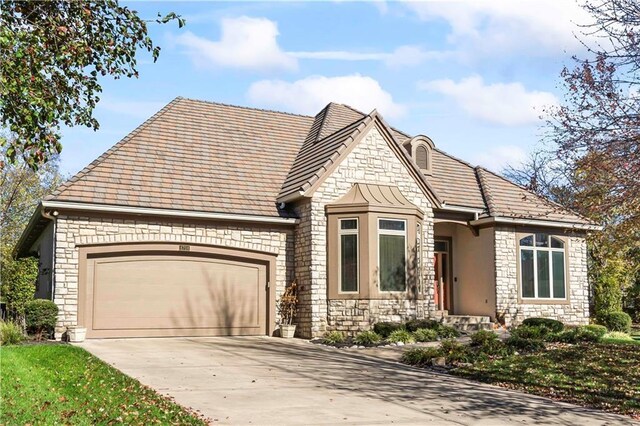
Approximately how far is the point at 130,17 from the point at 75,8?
0.74 meters

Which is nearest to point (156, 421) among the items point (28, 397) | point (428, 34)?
point (28, 397)

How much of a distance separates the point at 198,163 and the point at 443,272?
8.74 m

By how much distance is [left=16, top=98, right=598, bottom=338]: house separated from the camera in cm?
1631

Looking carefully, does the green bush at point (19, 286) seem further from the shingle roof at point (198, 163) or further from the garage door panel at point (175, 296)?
the shingle roof at point (198, 163)

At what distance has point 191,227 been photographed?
17.2 metres


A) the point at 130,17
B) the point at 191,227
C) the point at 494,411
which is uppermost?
the point at 130,17

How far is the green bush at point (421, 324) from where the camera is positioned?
16.8 m

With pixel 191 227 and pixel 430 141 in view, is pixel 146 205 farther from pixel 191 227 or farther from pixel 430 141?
pixel 430 141

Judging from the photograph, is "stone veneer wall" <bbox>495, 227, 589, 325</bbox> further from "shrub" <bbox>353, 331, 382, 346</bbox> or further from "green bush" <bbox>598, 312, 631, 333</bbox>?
"shrub" <bbox>353, 331, 382, 346</bbox>

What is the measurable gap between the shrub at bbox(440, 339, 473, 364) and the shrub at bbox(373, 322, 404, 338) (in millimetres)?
2755

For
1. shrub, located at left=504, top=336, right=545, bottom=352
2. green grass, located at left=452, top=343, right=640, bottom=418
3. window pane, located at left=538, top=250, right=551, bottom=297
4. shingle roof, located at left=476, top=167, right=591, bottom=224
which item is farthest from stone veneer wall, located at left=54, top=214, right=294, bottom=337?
window pane, located at left=538, top=250, right=551, bottom=297

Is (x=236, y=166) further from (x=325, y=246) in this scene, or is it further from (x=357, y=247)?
(x=357, y=247)

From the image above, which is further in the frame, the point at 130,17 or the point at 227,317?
the point at 227,317

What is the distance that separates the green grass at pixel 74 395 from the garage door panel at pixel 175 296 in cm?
437
